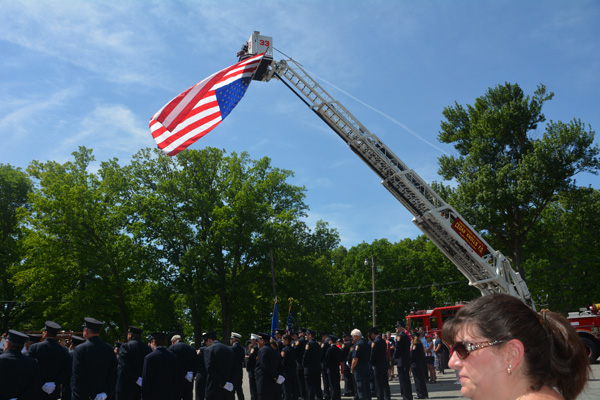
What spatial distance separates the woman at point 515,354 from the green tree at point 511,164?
28892 mm

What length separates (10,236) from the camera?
38656 mm

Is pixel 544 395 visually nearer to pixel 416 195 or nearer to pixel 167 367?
pixel 167 367

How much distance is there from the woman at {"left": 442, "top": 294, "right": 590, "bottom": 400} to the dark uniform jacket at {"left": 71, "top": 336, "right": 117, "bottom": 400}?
A: 7.92 metres

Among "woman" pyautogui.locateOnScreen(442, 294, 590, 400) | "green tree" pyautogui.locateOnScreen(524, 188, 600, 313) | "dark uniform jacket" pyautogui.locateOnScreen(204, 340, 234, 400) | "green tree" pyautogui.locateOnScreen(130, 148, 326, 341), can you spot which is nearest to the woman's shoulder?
"woman" pyautogui.locateOnScreen(442, 294, 590, 400)

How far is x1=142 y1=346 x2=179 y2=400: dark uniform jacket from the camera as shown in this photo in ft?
29.3

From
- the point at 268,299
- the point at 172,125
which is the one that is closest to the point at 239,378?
the point at 172,125

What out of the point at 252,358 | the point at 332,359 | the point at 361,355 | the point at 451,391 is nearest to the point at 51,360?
the point at 252,358

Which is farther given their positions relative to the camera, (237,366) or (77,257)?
(77,257)

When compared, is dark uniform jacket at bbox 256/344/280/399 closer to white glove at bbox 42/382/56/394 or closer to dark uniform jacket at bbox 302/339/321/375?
dark uniform jacket at bbox 302/339/321/375

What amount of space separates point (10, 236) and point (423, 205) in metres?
35.1

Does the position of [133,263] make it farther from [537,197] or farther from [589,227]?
[589,227]

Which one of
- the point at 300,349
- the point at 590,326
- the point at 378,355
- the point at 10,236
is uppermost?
the point at 10,236

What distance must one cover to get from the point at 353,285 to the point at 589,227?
27898 mm

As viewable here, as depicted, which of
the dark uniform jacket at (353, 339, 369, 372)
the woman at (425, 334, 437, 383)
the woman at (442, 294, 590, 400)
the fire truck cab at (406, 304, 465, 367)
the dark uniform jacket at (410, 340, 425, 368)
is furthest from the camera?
the fire truck cab at (406, 304, 465, 367)
